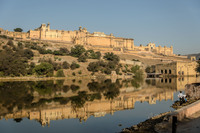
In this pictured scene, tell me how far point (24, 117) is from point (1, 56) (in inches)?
1344

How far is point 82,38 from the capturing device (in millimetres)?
72812

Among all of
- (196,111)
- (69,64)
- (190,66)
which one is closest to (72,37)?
(69,64)

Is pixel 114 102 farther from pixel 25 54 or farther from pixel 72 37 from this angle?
pixel 72 37

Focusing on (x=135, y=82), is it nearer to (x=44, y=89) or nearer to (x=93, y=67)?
(x=44, y=89)

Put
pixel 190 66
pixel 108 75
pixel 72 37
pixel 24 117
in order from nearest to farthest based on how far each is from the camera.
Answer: pixel 24 117, pixel 108 75, pixel 190 66, pixel 72 37

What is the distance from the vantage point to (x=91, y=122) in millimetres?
9258

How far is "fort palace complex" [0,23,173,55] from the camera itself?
68.6m

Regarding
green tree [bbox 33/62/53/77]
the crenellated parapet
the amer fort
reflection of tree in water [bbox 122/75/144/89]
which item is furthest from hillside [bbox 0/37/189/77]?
the crenellated parapet

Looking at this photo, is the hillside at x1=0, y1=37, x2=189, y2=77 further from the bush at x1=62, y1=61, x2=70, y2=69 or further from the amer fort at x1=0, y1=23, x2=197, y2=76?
the amer fort at x1=0, y1=23, x2=197, y2=76

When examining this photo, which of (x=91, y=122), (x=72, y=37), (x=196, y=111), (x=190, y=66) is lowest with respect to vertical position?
(x=91, y=122)

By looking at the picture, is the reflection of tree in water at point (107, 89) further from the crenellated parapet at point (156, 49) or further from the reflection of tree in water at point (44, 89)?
the crenellated parapet at point (156, 49)

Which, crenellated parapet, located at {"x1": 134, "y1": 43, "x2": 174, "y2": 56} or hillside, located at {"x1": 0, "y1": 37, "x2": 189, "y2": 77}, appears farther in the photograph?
crenellated parapet, located at {"x1": 134, "y1": 43, "x2": 174, "y2": 56}

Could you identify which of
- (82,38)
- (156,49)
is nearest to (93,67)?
(82,38)

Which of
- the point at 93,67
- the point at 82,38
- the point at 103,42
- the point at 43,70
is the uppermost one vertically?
the point at 82,38
